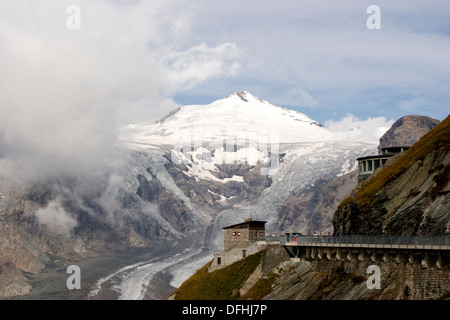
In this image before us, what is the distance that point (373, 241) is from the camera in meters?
104

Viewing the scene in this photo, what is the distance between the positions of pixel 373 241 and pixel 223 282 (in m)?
45.2

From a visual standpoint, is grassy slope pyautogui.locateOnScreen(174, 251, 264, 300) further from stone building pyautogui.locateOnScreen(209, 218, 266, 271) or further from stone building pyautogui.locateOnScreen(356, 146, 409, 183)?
stone building pyautogui.locateOnScreen(356, 146, 409, 183)

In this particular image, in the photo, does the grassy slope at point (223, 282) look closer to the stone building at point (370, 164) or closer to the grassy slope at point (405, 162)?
the grassy slope at point (405, 162)

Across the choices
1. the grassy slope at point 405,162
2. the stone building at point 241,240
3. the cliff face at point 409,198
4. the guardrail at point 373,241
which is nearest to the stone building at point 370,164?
the cliff face at point 409,198

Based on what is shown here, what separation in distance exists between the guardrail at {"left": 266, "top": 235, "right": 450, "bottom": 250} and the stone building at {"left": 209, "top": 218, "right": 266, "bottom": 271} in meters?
10.1

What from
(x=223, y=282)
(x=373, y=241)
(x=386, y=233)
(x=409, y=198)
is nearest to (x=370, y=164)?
(x=223, y=282)

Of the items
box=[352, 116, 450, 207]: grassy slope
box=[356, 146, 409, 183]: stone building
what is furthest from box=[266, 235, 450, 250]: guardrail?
box=[356, 146, 409, 183]: stone building

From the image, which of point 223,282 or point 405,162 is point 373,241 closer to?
point 405,162

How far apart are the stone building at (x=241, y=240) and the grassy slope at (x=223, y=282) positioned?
70.2 inches
